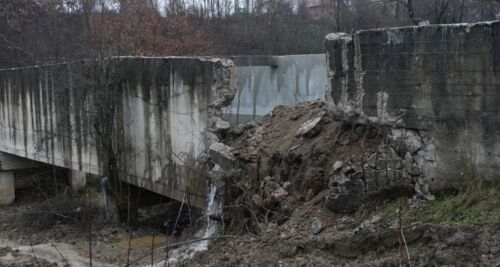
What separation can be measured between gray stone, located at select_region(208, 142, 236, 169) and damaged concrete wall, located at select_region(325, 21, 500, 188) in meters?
2.05

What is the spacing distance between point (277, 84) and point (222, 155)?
6.17 metres

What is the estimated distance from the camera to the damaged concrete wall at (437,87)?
6023mm

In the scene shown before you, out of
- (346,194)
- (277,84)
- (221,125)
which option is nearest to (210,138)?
(221,125)

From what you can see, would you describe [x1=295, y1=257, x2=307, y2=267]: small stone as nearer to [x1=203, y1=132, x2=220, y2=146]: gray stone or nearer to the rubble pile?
the rubble pile

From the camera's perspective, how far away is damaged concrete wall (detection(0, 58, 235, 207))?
922 centimetres

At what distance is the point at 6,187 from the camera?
1562 cm

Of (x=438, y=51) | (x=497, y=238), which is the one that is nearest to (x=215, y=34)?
(x=438, y=51)

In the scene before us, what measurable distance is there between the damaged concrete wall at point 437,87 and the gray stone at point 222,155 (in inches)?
80.6

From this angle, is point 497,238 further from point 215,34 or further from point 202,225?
point 215,34


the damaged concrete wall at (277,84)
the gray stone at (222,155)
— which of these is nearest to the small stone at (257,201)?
the gray stone at (222,155)

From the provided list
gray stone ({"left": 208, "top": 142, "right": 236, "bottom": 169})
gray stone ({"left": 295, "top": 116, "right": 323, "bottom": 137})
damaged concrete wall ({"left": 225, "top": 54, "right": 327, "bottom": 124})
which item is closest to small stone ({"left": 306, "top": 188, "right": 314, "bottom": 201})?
gray stone ({"left": 295, "top": 116, "right": 323, "bottom": 137})

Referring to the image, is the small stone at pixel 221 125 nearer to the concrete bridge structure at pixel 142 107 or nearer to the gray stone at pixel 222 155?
the concrete bridge structure at pixel 142 107

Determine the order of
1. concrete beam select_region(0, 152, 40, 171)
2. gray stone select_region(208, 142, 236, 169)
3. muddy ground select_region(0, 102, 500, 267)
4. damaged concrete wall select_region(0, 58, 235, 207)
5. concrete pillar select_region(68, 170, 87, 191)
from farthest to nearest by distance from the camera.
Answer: concrete beam select_region(0, 152, 40, 171)
concrete pillar select_region(68, 170, 87, 191)
damaged concrete wall select_region(0, 58, 235, 207)
gray stone select_region(208, 142, 236, 169)
muddy ground select_region(0, 102, 500, 267)

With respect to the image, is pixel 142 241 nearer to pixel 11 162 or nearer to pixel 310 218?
pixel 310 218
